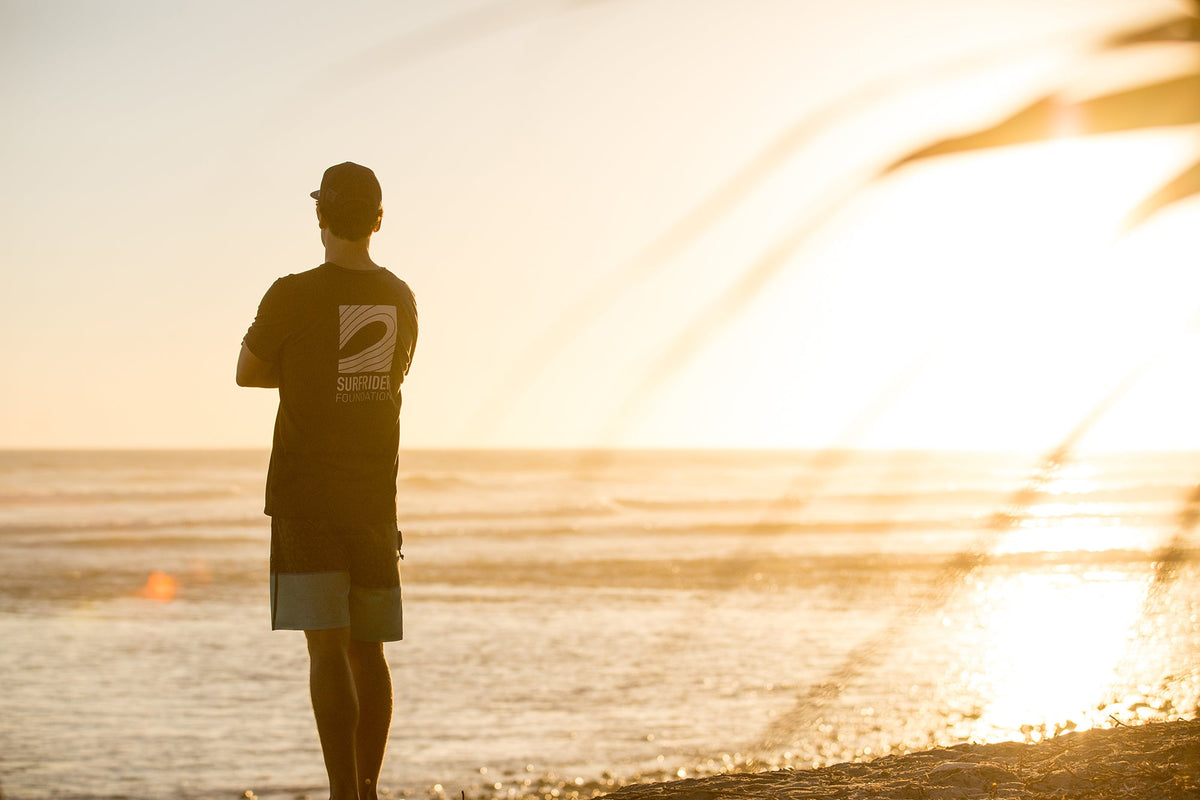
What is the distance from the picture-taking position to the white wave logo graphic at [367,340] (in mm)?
2834

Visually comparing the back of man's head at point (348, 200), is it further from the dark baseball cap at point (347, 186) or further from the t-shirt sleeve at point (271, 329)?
the t-shirt sleeve at point (271, 329)

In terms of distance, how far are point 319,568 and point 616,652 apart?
25.5 ft

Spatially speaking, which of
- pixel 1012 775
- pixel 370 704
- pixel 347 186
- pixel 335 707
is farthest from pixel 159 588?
pixel 1012 775

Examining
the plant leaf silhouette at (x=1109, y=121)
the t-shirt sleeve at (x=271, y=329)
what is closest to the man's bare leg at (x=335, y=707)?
the t-shirt sleeve at (x=271, y=329)

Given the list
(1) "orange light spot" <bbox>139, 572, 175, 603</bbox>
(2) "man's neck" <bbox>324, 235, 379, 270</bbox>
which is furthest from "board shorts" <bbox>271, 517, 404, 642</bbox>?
(1) "orange light spot" <bbox>139, 572, 175, 603</bbox>

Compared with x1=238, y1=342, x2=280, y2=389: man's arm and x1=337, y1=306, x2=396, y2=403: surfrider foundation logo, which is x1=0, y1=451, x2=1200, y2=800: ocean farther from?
x1=238, y1=342, x2=280, y2=389: man's arm

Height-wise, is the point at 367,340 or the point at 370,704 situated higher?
the point at 367,340

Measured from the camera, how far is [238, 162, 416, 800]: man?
2773 mm

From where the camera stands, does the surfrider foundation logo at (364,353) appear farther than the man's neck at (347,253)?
No

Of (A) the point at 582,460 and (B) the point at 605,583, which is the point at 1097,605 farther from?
(A) the point at 582,460

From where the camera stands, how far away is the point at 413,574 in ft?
55.5

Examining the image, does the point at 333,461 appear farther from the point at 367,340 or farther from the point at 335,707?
the point at 335,707

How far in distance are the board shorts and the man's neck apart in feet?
2.18

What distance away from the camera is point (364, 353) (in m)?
2.86
